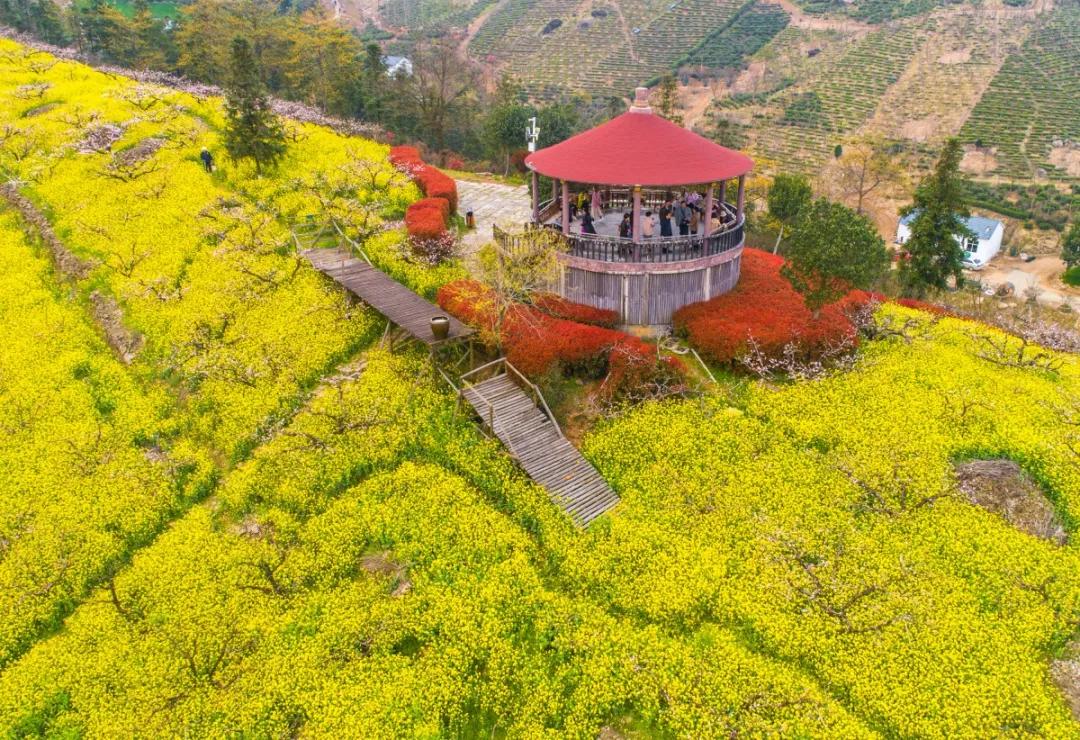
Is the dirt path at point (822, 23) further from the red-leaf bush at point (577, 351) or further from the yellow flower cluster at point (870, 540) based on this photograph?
the red-leaf bush at point (577, 351)

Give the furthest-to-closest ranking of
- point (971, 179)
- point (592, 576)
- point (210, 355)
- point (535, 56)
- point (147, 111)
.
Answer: point (535, 56), point (971, 179), point (147, 111), point (210, 355), point (592, 576)

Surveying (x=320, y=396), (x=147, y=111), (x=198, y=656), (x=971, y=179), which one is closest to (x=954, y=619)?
(x=198, y=656)

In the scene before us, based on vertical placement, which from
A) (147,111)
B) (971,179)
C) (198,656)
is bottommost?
(971,179)

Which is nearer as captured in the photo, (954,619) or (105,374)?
(954,619)

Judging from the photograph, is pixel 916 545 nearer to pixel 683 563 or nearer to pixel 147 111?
pixel 683 563

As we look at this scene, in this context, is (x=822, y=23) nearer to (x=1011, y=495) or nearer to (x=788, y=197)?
(x=788, y=197)
